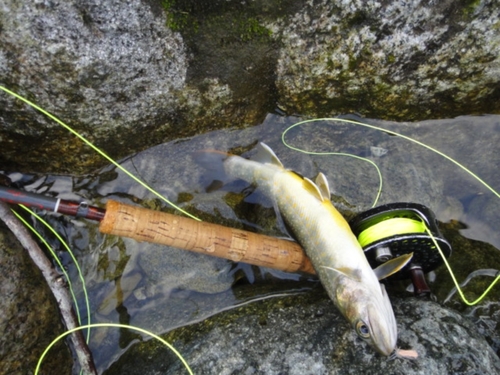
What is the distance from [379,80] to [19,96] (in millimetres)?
2680

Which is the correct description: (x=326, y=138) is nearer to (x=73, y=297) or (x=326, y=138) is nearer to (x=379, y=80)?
(x=379, y=80)

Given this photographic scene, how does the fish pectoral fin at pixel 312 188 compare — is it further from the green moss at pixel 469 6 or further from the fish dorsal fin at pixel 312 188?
the green moss at pixel 469 6

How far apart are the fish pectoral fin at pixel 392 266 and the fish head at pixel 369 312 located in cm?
11

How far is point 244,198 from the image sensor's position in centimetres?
402

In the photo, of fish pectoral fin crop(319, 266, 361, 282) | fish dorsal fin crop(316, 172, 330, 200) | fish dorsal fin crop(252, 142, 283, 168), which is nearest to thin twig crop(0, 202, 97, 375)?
fish dorsal fin crop(252, 142, 283, 168)

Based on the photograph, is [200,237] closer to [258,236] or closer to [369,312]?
[258,236]

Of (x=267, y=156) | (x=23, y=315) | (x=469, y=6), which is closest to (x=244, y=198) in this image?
(x=267, y=156)

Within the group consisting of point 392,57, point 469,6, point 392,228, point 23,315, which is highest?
point 469,6

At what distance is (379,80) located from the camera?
3430 mm

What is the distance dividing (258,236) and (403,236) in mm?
1092

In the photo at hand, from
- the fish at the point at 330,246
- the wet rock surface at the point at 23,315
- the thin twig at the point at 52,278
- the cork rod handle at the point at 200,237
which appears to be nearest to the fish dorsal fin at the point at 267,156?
the fish at the point at 330,246

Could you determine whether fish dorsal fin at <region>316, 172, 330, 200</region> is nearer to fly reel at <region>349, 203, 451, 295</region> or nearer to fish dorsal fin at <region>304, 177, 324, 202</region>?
fish dorsal fin at <region>304, 177, 324, 202</region>

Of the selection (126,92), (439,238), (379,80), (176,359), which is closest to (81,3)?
(126,92)

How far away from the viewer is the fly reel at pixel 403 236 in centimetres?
312
